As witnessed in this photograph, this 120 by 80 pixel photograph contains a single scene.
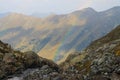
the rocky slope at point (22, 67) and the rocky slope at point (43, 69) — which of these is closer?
the rocky slope at point (43, 69)

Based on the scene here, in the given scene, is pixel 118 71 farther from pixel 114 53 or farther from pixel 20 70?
pixel 20 70

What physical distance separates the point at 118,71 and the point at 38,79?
23.7 ft

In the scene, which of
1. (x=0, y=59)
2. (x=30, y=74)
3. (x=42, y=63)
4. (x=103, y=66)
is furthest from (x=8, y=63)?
(x=103, y=66)

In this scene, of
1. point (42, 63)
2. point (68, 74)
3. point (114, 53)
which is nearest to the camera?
point (68, 74)

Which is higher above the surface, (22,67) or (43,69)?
(22,67)

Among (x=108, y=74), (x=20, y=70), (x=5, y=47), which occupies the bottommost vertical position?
(x=108, y=74)

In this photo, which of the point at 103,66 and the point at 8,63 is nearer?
the point at 103,66

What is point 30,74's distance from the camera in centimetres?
2722

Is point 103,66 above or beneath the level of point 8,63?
beneath

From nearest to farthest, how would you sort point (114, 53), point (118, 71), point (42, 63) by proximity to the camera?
point (118, 71)
point (114, 53)
point (42, 63)

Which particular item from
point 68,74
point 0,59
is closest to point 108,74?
point 68,74

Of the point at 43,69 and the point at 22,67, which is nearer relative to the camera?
the point at 43,69

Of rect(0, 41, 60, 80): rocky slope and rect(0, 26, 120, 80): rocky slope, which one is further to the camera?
rect(0, 41, 60, 80): rocky slope

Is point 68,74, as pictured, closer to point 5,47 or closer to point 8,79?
point 8,79
